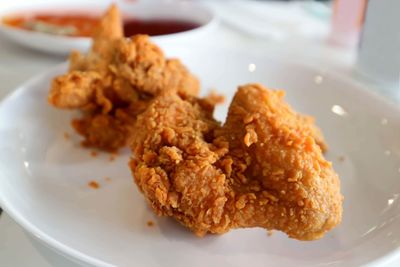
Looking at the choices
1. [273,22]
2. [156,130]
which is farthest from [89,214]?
[273,22]

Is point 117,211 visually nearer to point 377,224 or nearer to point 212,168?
point 212,168

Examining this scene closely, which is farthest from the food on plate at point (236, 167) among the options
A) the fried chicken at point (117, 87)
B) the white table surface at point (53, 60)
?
the white table surface at point (53, 60)

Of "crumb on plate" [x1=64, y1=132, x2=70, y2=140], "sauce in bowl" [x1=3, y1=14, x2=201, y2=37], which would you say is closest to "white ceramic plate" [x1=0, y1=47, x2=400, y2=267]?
"crumb on plate" [x1=64, y1=132, x2=70, y2=140]

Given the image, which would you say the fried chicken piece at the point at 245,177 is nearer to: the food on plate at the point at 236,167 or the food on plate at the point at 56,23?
the food on plate at the point at 236,167

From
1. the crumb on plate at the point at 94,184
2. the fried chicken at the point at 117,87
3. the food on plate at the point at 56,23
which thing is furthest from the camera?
the food on plate at the point at 56,23

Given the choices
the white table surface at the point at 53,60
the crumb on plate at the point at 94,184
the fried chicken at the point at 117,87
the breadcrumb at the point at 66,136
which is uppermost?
the fried chicken at the point at 117,87

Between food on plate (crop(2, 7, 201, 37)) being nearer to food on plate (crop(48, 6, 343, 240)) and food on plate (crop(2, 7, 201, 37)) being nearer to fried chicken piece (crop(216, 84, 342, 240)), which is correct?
food on plate (crop(48, 6, 343, 240))
